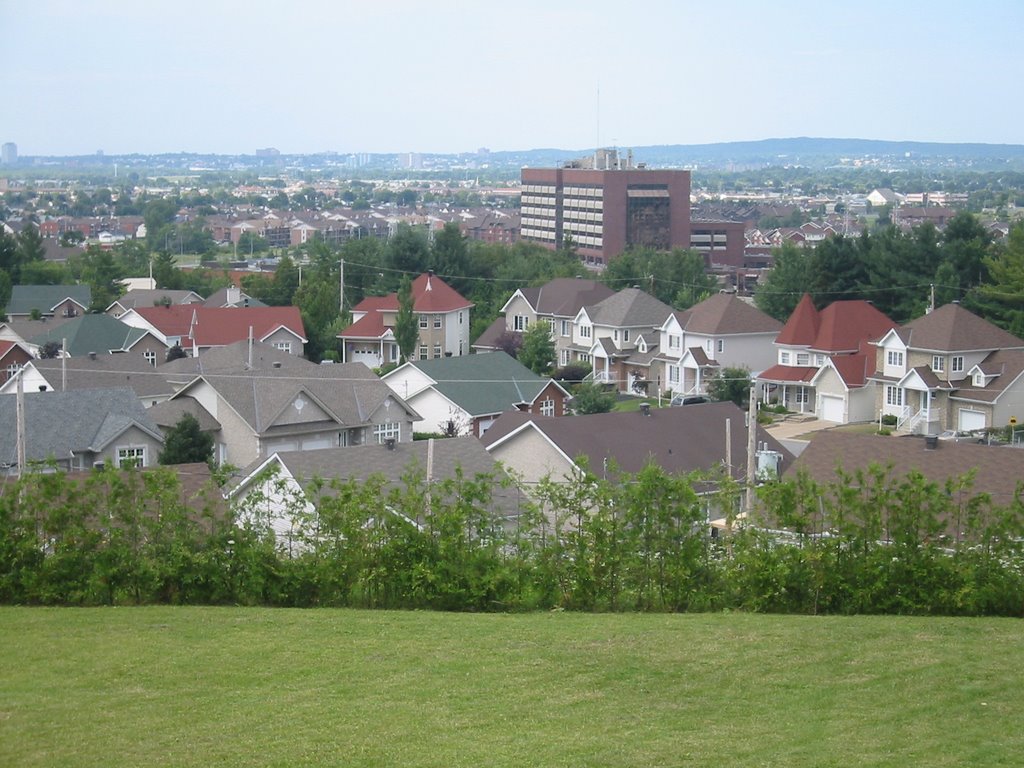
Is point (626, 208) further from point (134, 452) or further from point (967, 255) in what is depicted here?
point (134, 452)

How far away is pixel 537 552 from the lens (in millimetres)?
13203

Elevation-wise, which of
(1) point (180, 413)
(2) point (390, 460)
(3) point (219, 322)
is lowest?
(1) point (180, 413)

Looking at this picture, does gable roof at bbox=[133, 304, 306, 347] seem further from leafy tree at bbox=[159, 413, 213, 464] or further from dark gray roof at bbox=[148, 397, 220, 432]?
leafy tree at bbox=[159, 413, 213, 464]

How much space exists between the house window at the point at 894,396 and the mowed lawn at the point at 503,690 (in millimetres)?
30175

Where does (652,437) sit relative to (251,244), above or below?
below

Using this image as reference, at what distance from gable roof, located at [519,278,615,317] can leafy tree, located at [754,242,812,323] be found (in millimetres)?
6612

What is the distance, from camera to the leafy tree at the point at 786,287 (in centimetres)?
5353

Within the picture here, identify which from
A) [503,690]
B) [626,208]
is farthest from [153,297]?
[626,208]

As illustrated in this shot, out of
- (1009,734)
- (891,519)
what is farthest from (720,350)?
(1009,734)

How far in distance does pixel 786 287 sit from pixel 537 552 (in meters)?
43.0

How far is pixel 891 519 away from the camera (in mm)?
12859

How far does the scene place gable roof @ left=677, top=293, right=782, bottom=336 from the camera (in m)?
47.9

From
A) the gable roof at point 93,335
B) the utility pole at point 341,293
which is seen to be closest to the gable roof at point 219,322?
the gable roof at point 93,335

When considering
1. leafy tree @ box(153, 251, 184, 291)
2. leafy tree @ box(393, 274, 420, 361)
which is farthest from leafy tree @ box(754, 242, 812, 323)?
leafy tree @ box(153, 251, 184, 291)
